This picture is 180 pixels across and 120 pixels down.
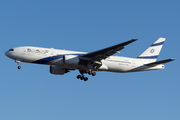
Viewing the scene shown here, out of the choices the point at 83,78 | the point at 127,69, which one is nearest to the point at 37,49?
the point at 83,78

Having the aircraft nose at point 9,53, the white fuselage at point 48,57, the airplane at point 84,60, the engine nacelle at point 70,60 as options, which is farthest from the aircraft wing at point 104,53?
the aircraft nose at point 9,53

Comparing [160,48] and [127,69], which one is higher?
[160,48]

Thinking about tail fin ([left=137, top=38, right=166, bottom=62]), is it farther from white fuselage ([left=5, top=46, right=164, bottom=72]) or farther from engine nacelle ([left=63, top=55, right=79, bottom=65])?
engine nacelle ([left=63, top=55, right=79, bottom=65])

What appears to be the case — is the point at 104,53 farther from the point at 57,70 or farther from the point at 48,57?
the point at 57,70

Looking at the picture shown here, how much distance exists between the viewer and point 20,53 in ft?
129

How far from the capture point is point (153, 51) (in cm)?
4719

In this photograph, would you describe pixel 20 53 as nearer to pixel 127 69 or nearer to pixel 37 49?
pixel 37 49

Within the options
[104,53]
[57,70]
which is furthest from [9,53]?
[104,53]

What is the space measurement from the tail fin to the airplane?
1107mm

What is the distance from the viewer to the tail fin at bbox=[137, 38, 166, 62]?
4631 centimetres

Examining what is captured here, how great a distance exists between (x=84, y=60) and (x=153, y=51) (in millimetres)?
12757

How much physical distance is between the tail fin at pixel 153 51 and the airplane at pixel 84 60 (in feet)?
3.63

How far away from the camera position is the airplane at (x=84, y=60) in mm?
39344

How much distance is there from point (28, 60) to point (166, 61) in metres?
18.8
